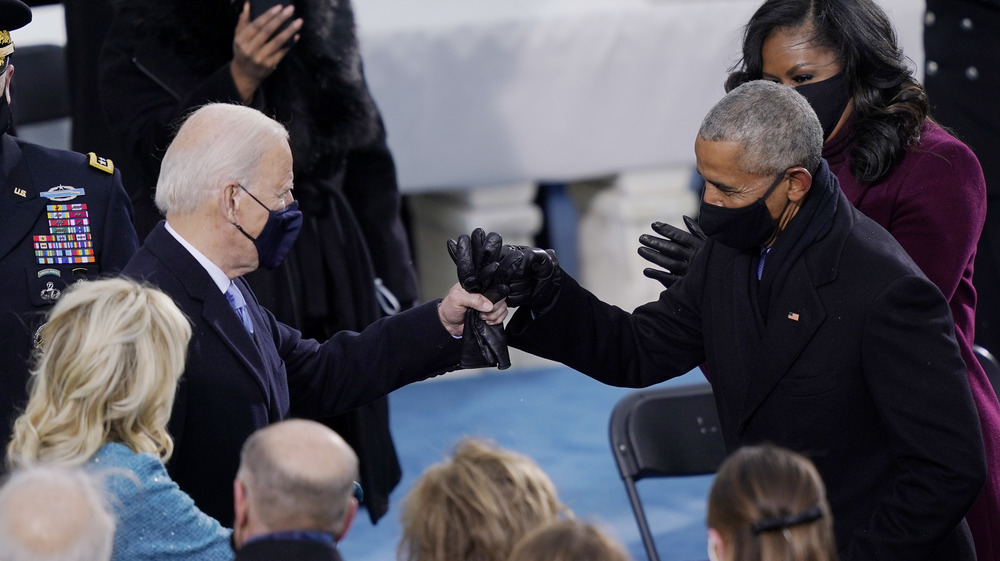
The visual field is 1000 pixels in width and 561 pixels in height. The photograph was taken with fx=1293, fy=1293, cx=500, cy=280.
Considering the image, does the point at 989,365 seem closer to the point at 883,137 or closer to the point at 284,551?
the point at 883,137

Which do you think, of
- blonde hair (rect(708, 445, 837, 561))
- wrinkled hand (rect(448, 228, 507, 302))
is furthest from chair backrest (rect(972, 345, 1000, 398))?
blonde hair (rect(708, 445, 837, 561))

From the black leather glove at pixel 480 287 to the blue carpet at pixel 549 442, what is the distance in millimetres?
1112

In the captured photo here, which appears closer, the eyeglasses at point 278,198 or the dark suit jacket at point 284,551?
the dark suit jacket at point 284,551

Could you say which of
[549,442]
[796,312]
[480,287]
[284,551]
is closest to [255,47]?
[480,287]

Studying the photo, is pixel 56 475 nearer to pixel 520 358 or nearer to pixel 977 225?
pixel 977 225

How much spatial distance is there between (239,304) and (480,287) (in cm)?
53

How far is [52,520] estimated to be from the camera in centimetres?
189

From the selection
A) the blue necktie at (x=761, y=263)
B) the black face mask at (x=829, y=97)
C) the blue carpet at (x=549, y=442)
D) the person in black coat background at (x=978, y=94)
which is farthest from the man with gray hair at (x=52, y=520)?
the person in black coat background at (x=978, y=94)

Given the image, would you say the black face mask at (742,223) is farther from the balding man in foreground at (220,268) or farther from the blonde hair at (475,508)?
the balding man in foreground at (220,268)

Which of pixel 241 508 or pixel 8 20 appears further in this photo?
pixel 8 20

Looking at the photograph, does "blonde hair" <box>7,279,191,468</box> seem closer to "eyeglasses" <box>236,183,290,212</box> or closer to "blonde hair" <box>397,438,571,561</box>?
"eyeglasses" <box>236,183,290,212</box>

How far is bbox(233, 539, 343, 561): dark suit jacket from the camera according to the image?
190 centimetres

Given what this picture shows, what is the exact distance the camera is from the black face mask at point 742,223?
2.52 meters

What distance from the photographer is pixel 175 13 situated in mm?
3838
